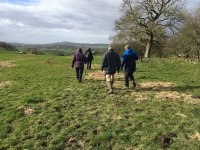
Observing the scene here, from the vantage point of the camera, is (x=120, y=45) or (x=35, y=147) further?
(x=120, y=45)

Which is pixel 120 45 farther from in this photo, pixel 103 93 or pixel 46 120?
pixel 46 120

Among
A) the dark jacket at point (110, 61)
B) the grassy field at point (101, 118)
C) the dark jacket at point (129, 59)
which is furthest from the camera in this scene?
the dark jacket at point (129, 59)

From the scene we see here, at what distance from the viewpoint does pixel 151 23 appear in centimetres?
4297

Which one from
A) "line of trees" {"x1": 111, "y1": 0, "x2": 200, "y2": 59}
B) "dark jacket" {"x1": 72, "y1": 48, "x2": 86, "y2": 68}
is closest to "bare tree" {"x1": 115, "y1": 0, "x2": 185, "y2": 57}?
"line of trees" {"x1": 111, "y1": 0, "x2": 200, "y2": 59}

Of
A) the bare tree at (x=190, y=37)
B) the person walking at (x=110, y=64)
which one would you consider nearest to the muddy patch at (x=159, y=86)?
the person walking at (x=110, y=64)

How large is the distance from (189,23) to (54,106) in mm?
30483

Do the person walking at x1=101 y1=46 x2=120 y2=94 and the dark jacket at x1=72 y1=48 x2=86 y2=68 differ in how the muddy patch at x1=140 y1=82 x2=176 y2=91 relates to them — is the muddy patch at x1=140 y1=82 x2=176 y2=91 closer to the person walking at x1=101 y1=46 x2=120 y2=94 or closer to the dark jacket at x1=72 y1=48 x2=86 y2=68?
the person walking at x1=101 y1=46 x2=120 y2=94

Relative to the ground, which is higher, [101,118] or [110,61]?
[110,61]

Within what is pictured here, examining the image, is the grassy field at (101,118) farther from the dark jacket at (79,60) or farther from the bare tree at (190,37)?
the bare tree at (190,37)

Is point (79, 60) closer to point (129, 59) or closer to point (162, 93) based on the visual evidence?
point (129, 59)

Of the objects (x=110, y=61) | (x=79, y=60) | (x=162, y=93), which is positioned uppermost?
(x=110, y=61)

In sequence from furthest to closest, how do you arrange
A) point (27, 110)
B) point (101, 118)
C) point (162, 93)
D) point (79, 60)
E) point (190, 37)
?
1. point (190, 37)
2. point (79, 60)
3. point (162, 93)
4. point (27, 110)
5. point (101, 118)

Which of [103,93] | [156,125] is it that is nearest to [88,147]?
[156,125]

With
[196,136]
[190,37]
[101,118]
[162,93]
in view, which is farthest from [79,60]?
[190,37]
